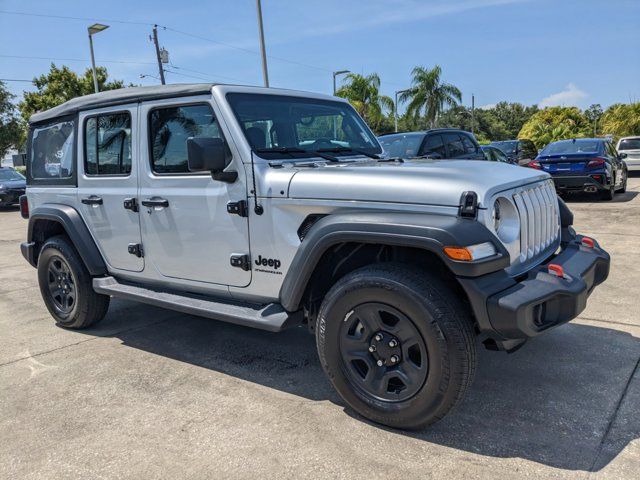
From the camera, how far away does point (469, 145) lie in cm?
1023

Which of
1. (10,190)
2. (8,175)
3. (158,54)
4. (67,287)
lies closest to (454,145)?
(67,287)

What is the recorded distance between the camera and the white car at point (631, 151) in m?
19.2

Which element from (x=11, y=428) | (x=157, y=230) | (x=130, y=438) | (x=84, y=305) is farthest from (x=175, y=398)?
(x=84, y=305)

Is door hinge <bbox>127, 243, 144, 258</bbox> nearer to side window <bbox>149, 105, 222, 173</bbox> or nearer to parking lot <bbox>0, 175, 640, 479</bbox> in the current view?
side window <bbox>149, 105, 222, 173</bbox>

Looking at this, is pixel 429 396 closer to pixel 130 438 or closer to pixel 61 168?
pixel 130 438


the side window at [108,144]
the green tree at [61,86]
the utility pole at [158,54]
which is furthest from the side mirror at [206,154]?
the green tree at [61,86]

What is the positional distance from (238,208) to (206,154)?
1.28 feet

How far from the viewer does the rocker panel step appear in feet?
10.6

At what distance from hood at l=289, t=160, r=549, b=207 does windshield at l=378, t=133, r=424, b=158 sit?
564cm

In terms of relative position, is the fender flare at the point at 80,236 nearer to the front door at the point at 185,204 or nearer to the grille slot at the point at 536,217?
the front door at the point at 185,204

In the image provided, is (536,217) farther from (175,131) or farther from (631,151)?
(631,151)

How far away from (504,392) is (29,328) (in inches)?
163

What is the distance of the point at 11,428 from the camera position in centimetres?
315

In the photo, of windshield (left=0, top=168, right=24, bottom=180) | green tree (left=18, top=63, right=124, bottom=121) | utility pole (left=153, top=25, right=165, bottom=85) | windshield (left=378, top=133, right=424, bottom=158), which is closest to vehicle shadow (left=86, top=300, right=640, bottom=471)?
windshield (left=378, top=133, right=424, bottom=158)
